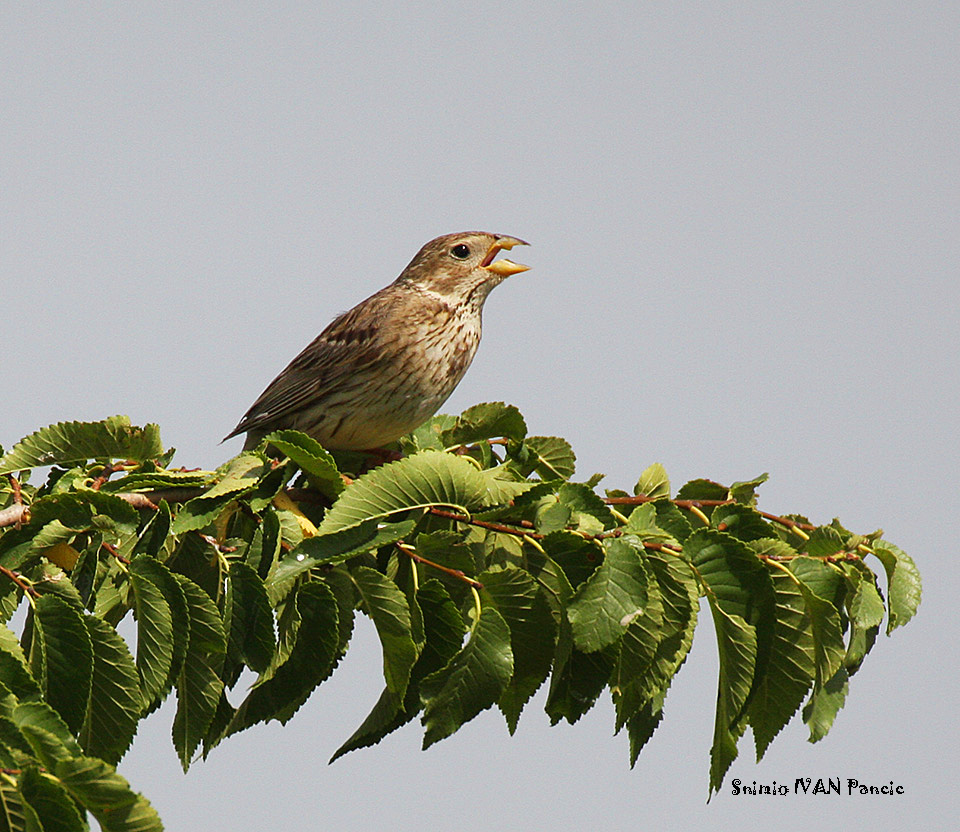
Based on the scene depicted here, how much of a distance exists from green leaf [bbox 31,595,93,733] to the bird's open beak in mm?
4133

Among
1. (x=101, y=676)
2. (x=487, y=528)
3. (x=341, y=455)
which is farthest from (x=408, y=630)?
(x=341, y=455)

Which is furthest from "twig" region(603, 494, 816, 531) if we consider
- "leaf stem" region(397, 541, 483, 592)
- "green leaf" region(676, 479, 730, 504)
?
"leaf stem" region(397, 541, 483, 592)

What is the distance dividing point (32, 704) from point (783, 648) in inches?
83.2

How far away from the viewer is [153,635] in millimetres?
3244

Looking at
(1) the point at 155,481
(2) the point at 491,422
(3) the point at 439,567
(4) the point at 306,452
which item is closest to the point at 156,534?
(1) the point at 155,481

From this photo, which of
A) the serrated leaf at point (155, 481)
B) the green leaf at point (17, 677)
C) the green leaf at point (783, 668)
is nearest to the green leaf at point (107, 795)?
the green leaf at point (17, 677)

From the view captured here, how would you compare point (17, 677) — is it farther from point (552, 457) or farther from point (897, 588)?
point (897, 588)

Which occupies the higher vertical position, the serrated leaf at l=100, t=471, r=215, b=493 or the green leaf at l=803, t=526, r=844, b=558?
the green leaf at l=803, t=526, r=844, b=558

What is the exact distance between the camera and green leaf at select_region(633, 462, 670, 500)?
4293 millimetres

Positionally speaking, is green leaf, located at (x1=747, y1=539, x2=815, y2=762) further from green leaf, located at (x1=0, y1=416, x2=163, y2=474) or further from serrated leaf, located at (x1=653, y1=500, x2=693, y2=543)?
green leaf, located at (x1=0, y1=416, x2=163, y2=474)

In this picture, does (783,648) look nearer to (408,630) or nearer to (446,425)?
(408,630)

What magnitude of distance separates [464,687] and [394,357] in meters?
3.33

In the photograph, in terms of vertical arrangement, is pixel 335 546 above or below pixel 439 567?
below

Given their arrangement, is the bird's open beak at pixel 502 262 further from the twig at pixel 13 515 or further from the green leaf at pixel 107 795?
the green leaf at pixel 107 795
